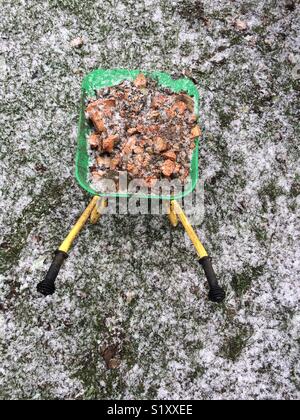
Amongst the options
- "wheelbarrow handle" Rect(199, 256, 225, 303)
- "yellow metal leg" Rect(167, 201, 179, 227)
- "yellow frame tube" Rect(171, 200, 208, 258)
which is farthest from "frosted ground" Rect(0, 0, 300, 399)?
"wheelbarrow handle" Rect(199, 256, 225, 303)

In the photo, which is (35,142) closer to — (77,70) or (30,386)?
(77,70)

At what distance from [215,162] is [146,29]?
1.55 metres

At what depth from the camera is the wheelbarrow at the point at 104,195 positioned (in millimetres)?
2912

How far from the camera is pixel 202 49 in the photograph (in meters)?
4.43

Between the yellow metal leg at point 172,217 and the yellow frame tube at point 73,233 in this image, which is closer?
the yellow frame tube at point 73,233

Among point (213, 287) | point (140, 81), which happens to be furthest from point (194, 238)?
point (140, 81)

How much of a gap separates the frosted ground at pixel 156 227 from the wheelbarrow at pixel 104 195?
47 cm

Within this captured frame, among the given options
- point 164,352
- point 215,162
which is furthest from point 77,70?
point 164,352

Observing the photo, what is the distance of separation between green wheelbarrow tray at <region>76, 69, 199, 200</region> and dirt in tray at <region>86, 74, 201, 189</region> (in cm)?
4

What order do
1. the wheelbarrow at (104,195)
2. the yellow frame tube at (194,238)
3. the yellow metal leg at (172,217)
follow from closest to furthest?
1. the wheelbarrow at (104,195)
2. the yellow frame tube at (194,238)
3. the yellow metal leg at (172,217)

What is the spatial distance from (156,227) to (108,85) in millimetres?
1230

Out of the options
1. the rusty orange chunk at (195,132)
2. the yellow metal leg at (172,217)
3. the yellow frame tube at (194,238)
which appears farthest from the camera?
the yellow metal leg at (172,217)

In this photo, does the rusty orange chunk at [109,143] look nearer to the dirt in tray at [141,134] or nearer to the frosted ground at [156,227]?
the dirt in tray at [141,134]

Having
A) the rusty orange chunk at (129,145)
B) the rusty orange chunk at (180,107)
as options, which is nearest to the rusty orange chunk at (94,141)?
the rusty orange chunk at (129,145)
